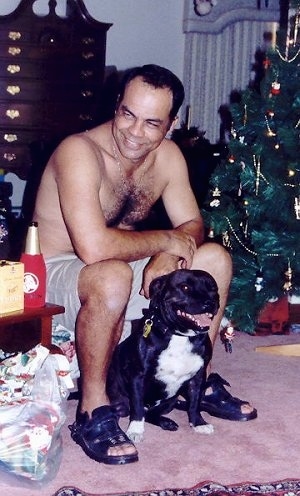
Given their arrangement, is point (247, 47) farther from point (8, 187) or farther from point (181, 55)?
point (8, 187)

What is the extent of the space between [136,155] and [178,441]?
3.02 ft

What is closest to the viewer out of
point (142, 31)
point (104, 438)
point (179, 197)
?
point (104, 438)

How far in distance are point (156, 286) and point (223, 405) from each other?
1.62 ft

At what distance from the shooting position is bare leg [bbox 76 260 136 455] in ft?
6.43

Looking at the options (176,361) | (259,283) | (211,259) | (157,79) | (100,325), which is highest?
(157,79)

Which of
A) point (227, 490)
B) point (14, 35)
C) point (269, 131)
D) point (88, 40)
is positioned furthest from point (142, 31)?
point (227, 490)

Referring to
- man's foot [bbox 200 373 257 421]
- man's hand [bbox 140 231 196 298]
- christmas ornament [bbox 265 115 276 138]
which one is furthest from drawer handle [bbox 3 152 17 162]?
man's foot [bbox 200 373 257 421]

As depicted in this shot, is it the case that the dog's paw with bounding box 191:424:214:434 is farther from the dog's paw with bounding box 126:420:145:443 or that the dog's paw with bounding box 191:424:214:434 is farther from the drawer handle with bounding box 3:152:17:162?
the drawer handle with bounding box 3:152:17:162

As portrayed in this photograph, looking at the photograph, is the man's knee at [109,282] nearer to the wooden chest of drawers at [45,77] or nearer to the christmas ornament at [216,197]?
the christmas ornament at [216,197]

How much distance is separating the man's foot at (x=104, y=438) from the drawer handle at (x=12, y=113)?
3.29 meters

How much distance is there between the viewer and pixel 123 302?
1983 mm

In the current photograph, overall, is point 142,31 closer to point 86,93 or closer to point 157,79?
point 86,93

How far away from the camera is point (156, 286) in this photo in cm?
205

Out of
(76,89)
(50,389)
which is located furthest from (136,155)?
(76,89)
